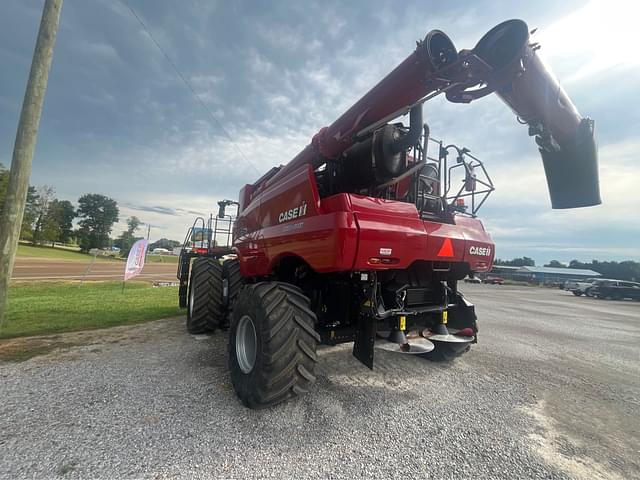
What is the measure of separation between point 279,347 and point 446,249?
1.99m

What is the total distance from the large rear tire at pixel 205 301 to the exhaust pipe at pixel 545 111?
4553mm

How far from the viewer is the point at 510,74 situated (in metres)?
2.53

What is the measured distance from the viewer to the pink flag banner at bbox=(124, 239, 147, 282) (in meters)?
11.8

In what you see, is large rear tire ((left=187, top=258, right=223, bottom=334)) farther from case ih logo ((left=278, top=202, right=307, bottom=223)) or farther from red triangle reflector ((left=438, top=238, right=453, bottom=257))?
red triangle reflector ((left=438, top=238, right=453, bottom=257))

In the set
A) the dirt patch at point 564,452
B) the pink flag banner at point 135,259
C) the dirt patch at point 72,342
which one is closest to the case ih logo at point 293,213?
the dirt patch at point 564,452

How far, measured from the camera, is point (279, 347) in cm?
272

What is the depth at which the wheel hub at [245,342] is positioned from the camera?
3.24m

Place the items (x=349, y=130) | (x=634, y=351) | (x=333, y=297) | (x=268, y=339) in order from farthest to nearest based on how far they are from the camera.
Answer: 1. (x=634, y=351)
2. (x=333, y=297)
3. (x=349, y=130)
4. (x=268, y=339)

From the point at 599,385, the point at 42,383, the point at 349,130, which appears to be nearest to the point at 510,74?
the point at 349,130

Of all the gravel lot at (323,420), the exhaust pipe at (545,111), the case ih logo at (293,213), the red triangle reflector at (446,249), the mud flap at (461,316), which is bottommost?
the gravel lot at (323,420)

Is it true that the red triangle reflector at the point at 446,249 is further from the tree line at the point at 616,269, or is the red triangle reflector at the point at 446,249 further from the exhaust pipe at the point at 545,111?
the tree line at the point at 616,269

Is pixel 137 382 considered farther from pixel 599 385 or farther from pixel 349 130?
pixel 599 385

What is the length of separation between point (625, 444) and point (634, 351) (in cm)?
489

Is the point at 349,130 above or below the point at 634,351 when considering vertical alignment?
above
